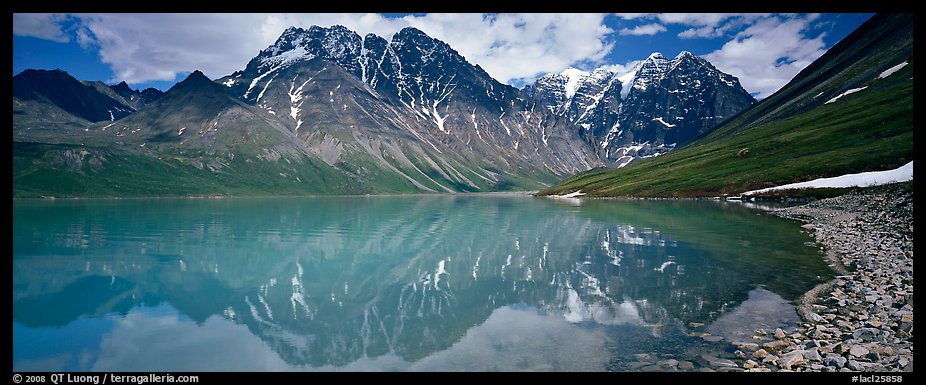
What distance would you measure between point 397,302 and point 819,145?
142104 mm

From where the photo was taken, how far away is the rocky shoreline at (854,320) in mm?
14094

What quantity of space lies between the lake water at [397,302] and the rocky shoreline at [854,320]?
1256mm

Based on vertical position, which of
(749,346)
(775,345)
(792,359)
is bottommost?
(749,346)

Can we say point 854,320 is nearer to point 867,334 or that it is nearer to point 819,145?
point 867,334

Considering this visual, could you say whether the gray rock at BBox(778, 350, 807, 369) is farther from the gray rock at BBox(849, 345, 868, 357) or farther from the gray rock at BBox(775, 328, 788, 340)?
the gray rock at BBox(775, 328, 788, 340)

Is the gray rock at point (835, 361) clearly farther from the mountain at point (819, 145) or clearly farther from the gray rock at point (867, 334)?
the mountain at point (819, 145)

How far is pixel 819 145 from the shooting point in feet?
411

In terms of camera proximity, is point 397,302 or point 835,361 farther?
point 397,302

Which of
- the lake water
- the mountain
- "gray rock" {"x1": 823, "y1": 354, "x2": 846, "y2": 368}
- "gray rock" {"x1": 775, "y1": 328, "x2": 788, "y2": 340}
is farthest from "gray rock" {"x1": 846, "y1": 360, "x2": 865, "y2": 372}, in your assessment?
the mountain

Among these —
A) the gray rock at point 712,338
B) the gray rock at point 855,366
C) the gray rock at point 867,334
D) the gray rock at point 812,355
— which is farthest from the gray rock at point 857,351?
the gray rock at point 712,338

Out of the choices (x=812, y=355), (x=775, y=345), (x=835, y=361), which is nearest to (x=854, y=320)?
(x=775, y=345)

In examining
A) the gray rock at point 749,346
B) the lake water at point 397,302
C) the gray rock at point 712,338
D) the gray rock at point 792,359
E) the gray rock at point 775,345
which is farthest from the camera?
the gray rock at point 712,338
